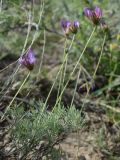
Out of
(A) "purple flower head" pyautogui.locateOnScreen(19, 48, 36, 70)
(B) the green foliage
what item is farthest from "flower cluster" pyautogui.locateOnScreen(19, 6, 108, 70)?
(B) the green foliage

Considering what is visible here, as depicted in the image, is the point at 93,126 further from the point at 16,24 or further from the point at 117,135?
the point at 16,24

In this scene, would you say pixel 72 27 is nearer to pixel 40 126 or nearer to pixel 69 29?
pixel 69 29

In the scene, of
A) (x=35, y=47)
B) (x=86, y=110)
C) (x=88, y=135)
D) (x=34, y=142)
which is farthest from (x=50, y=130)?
(x=35, y=47)

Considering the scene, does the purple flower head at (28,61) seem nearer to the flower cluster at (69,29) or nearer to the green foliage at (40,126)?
the flower cluster at (69,29)

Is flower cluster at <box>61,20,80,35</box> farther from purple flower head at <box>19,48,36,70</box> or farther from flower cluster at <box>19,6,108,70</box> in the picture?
purple flower head at <box>19,48,36,70</box>

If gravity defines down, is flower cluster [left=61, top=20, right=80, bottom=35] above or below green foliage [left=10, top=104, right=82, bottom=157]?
above

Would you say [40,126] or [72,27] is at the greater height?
[72,27]

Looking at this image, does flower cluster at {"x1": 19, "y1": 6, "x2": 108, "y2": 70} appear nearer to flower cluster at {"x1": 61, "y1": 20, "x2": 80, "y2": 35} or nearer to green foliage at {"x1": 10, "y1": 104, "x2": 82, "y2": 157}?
flower cluster at {"x1": 61, "y1": 20, "x2": 80, "y2": 35}

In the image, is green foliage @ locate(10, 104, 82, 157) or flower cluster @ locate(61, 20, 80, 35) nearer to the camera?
green foliage @ locate(10, 104, 82, 157)

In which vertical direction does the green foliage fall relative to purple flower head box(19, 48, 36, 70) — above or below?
below

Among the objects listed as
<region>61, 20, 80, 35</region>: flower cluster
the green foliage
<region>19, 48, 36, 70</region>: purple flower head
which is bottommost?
the green foliage

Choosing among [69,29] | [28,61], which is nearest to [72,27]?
→ [69,29]
